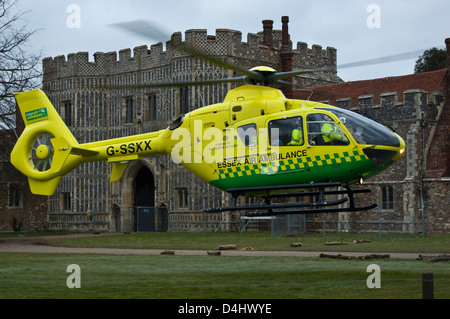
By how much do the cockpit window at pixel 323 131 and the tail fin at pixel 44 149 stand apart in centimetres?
669

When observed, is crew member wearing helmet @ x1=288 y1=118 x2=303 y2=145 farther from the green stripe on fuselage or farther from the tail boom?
the tail boom

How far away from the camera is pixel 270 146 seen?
1714cm

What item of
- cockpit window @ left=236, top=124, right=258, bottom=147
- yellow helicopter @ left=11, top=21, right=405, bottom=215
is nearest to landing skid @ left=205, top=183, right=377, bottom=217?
yellow helicopter @ left=11, top=21, right=405, bottom=215

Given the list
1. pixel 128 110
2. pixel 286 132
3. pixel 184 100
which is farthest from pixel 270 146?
pixel 128 110

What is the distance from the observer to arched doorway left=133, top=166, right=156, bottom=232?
156 ft

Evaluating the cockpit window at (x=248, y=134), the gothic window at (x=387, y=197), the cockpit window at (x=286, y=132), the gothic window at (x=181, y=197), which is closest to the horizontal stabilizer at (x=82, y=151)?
the cockpit window at (x=248, y=134)

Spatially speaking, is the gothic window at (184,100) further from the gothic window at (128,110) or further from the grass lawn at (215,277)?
the grass lawn at (215,277)

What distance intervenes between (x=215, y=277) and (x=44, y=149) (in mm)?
6031

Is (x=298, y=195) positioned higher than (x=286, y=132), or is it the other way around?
(x=286, y=132)

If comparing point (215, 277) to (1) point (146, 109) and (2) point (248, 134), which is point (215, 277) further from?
(1) point (146, 109)

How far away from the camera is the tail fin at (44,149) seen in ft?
68.1

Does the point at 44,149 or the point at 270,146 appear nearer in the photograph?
the point at 270,146
